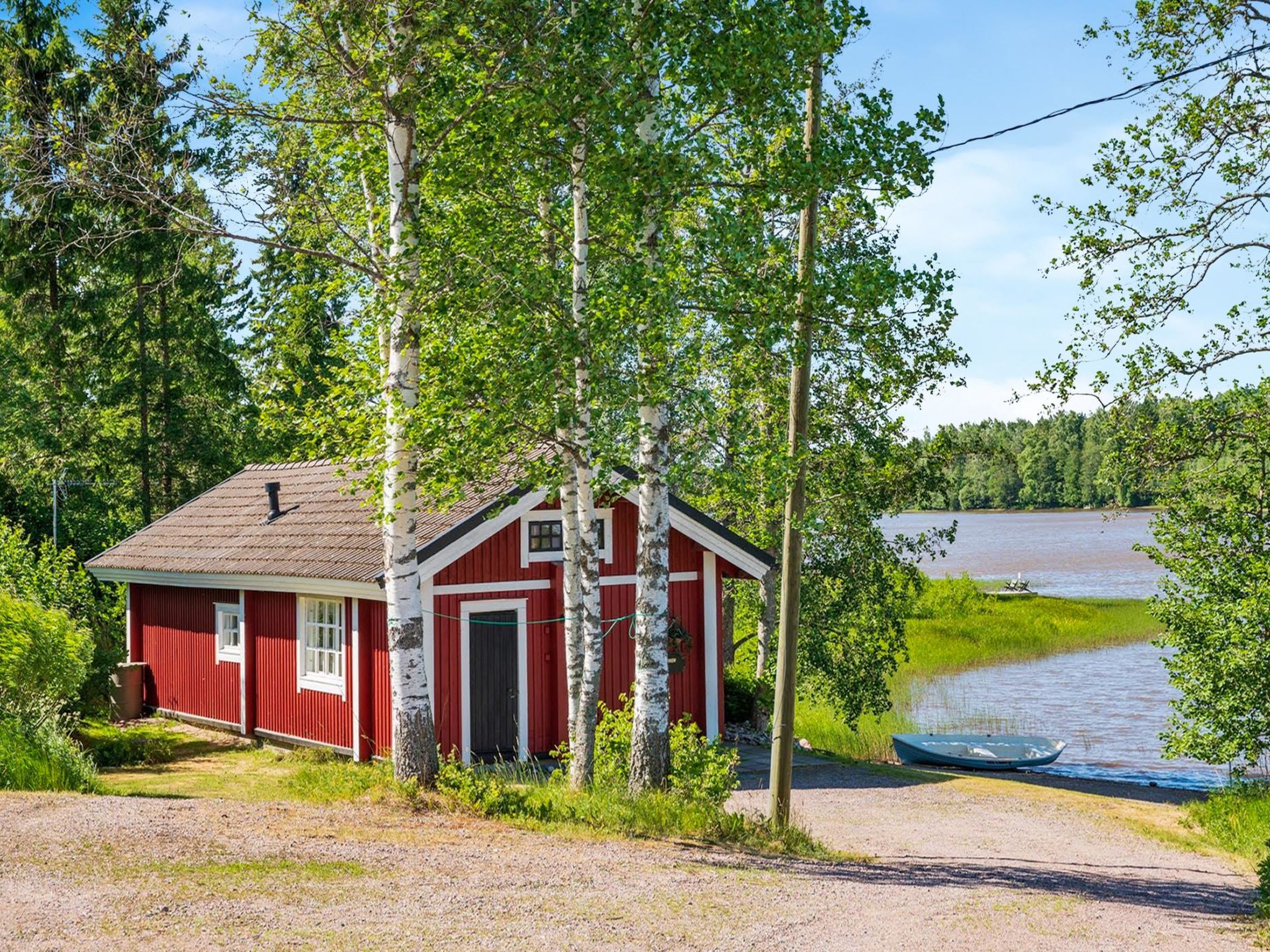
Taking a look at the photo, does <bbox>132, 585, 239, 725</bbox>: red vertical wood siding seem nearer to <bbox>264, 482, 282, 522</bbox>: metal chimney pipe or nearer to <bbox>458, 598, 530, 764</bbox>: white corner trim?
<bbox>264, 482, 282, 522</bbox>: metal chimney pipe

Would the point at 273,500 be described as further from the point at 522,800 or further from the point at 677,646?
the point at 522,800

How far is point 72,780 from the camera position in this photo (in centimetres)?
1227

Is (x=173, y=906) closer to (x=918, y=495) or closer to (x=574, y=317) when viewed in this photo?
(x=574, y=317)

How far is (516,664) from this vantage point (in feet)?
54.7

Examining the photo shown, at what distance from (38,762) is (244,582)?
6238mm

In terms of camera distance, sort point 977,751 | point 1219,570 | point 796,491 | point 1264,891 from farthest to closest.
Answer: point 977,751 → point 1219,570 → point 796,491 → point 1264,891

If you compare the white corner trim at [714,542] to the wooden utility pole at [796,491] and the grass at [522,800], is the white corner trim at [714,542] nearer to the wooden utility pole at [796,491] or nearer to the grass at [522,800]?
the grass at [522,800]

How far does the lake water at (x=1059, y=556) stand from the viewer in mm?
51438

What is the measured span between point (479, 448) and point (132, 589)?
12913 millimetres

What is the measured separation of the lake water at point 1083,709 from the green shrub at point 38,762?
16.2m

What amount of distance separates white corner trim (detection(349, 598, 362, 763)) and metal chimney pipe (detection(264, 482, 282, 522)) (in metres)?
4.18

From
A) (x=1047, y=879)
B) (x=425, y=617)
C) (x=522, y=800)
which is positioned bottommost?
(x=1047, y=879)

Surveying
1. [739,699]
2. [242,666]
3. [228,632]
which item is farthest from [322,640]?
[739,699]

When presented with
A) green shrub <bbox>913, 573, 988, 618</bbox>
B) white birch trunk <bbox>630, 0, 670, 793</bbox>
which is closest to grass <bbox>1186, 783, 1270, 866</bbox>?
white birch trunk <bbox>630, 0, 670, 793</bbox>
